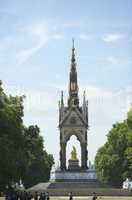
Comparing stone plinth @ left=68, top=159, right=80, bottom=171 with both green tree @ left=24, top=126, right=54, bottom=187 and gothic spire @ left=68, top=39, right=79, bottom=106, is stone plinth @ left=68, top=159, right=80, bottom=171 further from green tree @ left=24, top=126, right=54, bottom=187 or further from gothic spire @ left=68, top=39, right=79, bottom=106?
gothic spire @ left=68, top=39, right=79, bottom=106

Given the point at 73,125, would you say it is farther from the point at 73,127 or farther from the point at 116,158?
the point at 116,158

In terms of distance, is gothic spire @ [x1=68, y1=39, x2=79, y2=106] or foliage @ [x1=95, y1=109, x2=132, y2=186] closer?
foliage @ [x1=95, y1=109, x2=132, y2=186]

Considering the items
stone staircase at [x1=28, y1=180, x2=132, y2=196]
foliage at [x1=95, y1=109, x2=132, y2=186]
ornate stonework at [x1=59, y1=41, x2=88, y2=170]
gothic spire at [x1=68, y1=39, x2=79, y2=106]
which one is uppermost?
gothic spire at [x1=68, y1=39, x2=79, y2=106]

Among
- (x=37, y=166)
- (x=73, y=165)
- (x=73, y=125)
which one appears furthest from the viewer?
(x=37, y=166)

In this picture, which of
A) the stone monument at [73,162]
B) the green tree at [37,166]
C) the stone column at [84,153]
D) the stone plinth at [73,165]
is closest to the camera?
the green tree at [37,166]

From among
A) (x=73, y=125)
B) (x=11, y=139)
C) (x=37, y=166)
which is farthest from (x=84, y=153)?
(x=11, y=139)

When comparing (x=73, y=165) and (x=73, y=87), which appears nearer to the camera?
(x=73, y=165)

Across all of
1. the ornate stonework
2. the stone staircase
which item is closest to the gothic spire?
the ornate stonework

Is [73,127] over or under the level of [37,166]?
over

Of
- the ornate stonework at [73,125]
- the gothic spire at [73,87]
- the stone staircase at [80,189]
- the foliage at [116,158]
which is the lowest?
the stone staircase at [80,189]

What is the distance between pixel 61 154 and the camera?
12988 cm

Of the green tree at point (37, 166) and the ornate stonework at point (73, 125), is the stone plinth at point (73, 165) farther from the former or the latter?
the green tree at point (37, 166)

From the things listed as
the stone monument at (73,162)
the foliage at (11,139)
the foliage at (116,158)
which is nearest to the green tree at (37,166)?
the stone monument at (73,162)

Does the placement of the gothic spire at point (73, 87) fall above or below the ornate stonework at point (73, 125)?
above
